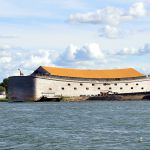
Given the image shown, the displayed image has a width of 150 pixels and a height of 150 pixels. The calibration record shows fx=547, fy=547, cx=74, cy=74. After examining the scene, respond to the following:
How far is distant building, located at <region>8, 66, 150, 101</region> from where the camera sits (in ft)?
400

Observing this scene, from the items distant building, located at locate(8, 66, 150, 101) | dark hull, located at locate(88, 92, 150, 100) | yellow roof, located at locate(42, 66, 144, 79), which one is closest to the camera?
dark hull, located at locate(88, 92, 150, 100)

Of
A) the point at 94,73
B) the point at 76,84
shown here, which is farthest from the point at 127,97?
the point at 94,73

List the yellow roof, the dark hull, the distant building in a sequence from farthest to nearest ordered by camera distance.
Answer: the yellow roof, the distant building, the dark hull

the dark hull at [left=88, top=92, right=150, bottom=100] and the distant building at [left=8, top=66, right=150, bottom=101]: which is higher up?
the distant building at [left=8, top=66, right=150, bottom=101]

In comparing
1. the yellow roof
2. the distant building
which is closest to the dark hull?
the distant building

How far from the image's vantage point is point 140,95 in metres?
122

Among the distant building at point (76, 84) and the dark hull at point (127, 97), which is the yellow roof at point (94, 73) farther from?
the dark hull at point (127, 97)

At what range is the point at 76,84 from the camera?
12744cm

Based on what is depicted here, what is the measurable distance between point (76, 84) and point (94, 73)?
348 inches

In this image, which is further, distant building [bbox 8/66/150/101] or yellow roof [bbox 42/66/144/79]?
yellow roof [bbox 42/66/144/79]

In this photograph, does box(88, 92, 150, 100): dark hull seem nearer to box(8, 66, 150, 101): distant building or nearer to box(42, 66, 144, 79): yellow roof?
box(8, 66, 150, 101): distant building

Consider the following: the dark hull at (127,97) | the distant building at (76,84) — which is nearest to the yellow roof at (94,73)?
the distant building at (76,84)

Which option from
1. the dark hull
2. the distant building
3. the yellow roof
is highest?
the yellow roof

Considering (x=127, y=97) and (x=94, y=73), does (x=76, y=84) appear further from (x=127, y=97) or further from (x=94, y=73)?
(x=127, y=97)
